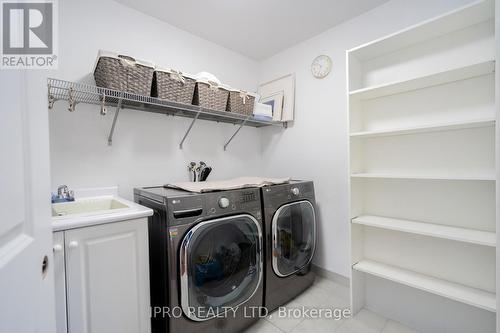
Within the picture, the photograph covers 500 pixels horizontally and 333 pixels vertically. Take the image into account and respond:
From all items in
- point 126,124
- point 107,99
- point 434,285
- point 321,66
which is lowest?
point 434,285

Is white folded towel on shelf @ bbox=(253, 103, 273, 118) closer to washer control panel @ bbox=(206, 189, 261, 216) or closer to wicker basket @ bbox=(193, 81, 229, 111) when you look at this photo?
wicker basket @ bbox=(193, 81, 229, 111)

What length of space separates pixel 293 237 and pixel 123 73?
173cm

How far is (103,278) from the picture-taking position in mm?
1071

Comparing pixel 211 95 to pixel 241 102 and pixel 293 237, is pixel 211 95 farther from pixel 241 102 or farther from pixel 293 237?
pixel 293 237

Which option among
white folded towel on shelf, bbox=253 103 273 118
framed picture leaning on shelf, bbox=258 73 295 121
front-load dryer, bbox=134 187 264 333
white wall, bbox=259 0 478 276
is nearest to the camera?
front-load dryer, bbox=134 187 264 333

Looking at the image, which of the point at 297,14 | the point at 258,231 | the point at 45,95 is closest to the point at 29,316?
the point at 45,95

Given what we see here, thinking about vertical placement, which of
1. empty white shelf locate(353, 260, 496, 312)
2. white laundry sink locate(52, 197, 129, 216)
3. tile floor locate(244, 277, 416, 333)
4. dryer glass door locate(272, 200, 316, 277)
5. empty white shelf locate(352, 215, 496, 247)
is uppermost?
white laundry sink locate(52, 197, 129, 216)

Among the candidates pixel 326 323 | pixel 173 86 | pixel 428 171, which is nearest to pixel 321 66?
pixel 428 171

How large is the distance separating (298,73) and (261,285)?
206 cm

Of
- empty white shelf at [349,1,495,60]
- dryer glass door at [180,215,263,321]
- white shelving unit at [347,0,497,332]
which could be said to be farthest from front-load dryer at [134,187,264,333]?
empty white shelf at [349,1,495,60]

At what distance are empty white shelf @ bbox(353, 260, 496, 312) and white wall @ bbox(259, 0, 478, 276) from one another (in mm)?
404

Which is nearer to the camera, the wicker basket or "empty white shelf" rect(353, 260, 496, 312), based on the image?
"empty white shelf" rect(353, 260, 496, 312)

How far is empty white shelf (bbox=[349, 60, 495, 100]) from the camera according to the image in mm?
1267

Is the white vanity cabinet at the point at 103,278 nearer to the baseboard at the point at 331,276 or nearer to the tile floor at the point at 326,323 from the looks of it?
the tile floor at the point at 326,323
